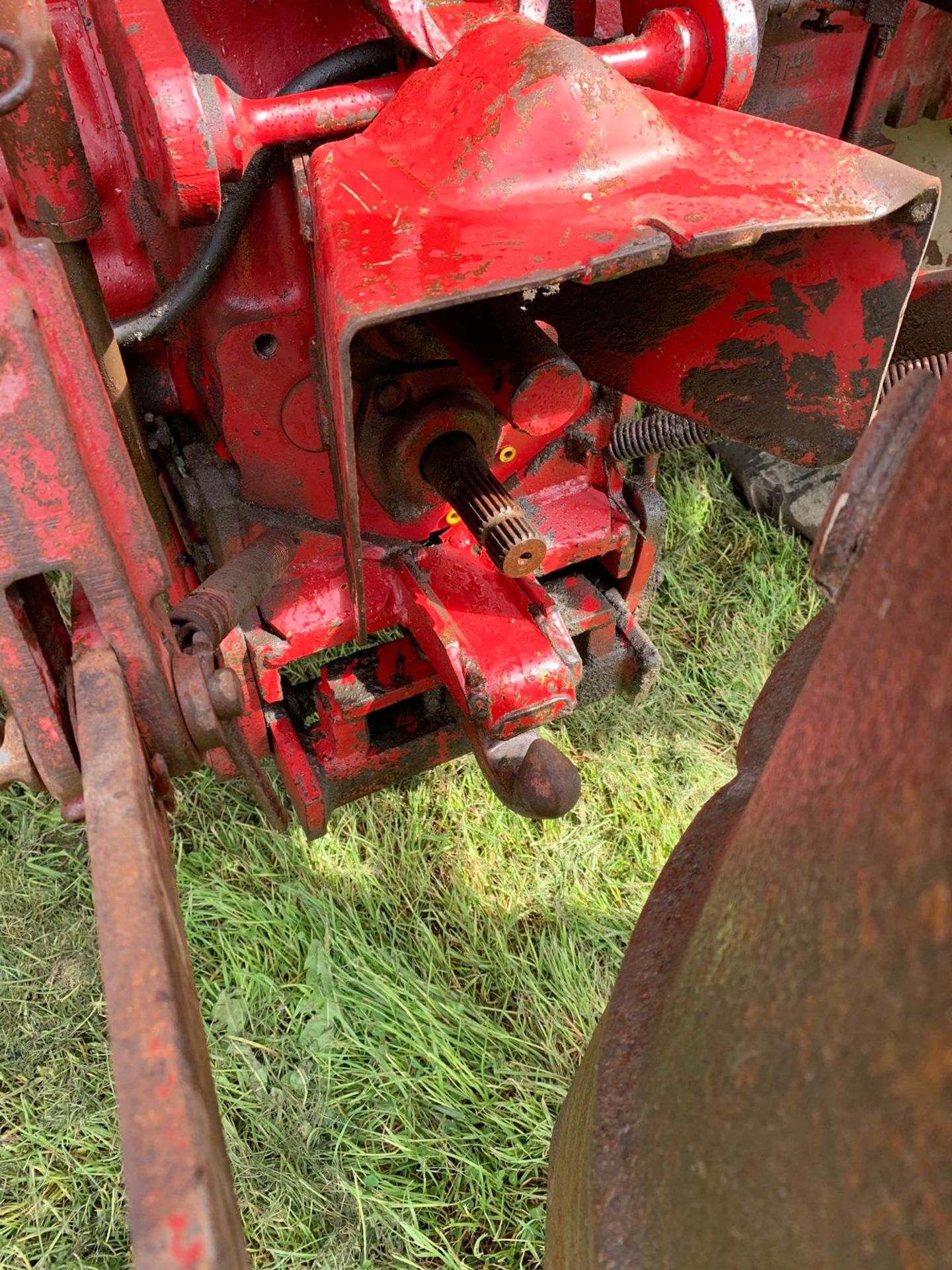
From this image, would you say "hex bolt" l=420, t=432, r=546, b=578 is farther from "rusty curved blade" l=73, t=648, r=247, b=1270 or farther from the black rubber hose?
"rusty curved blade" l=73, t=648, r=247, b=1270

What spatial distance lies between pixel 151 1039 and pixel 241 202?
123 centimetres

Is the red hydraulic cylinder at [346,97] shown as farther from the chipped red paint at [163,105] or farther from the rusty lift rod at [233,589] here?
the rusty lift rod at [233,589]

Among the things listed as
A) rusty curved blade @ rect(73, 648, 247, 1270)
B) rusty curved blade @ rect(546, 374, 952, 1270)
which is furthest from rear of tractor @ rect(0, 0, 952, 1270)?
rusty curved blade @ rect(546, 374, 952, 1270)

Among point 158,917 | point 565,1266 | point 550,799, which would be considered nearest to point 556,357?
point 550,799

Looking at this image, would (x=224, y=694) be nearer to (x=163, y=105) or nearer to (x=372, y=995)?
(x=163, y=105)

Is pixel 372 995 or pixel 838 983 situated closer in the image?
pixel 838 983

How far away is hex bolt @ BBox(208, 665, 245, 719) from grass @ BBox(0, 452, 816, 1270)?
1.07 m

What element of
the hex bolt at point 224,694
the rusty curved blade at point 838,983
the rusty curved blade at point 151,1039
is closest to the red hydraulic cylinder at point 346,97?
→ the hex bolt at point 224,694

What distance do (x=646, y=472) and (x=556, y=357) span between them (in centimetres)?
98

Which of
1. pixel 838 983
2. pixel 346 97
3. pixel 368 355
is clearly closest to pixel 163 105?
pixel 346 97

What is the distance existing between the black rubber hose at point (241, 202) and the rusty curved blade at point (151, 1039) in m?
0.86

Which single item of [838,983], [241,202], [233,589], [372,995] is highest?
[241,202]

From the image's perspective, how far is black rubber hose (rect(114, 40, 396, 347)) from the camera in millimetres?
1419

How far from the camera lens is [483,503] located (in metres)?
1.53
